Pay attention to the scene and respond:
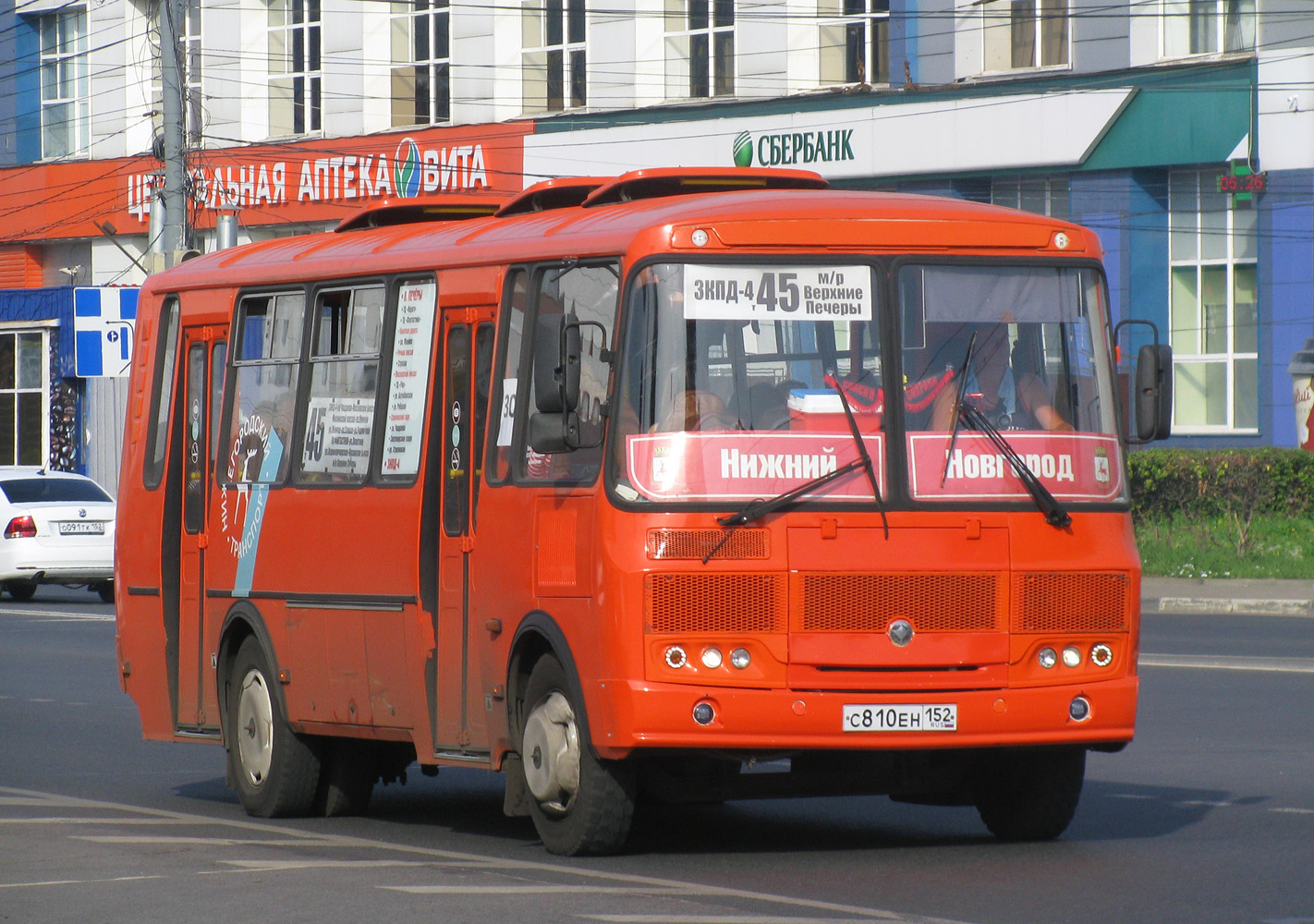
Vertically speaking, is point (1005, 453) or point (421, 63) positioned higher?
point (421, 63)

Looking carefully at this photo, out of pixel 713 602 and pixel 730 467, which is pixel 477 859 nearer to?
pixel 713 602

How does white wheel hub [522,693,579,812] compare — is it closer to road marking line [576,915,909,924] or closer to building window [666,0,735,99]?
road marking line [576,915,909,924]

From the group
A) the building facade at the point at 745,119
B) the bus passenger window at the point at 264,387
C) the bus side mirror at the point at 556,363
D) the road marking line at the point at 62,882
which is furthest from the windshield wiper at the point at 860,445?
the building facade at the point at 745,119

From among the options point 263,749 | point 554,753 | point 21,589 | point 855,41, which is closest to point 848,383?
point 554,753

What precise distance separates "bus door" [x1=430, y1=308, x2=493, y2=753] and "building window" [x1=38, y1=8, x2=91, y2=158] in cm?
3843

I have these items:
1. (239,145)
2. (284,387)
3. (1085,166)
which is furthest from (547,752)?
(239,145)

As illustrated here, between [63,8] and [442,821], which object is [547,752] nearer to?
[442,821]

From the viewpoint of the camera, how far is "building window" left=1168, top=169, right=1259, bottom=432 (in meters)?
31.2

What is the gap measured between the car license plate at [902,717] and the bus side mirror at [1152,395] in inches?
57.4

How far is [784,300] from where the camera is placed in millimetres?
8656

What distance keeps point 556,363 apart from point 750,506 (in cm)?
90

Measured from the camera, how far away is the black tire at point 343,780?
35.4 ft

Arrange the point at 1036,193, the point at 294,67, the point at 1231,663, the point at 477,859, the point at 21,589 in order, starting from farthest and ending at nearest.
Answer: the point at 294,67, the point at 1036,193, the point at 21,589, the point at 1231,663, the point at 477,859

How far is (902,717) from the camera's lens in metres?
8.41
